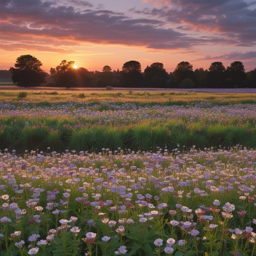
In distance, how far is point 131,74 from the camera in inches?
3310

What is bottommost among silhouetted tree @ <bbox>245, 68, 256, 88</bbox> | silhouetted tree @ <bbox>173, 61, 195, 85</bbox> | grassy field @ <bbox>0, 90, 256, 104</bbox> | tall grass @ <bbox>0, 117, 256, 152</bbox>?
tall grass @ <bbox>0, 117, 256, 152</bbox>

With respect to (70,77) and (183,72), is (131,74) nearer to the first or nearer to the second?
(183,72)

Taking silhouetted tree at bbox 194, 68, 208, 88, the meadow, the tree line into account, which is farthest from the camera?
silhouetted tree at bbox 194, 68, 208, 88

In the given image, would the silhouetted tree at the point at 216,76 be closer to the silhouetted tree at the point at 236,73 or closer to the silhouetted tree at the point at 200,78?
the silhouetted tree at the point at 200,78

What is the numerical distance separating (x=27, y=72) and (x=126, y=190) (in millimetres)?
79491

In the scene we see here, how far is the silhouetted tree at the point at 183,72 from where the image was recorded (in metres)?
80.1

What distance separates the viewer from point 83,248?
2906 mm

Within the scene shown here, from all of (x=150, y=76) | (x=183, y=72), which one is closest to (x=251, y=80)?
(x=183, y=72)

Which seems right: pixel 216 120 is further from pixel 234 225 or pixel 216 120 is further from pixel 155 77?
pixel 155 77

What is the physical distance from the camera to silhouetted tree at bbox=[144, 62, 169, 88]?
254 ft

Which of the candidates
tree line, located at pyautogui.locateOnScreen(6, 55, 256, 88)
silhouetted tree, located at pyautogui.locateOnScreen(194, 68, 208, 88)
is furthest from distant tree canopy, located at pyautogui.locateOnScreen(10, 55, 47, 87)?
silhouetted tree, located at pyautogui.locateOnScreen(194, 68, 208, 88)

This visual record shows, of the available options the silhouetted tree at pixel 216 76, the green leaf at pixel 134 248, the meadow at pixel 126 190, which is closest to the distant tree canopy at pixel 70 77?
the silhouetted tree at pixel 216 76

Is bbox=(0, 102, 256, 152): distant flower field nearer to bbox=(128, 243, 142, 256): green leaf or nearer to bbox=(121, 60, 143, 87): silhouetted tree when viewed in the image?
bbox=(128, 243, 142, 256): green leaf

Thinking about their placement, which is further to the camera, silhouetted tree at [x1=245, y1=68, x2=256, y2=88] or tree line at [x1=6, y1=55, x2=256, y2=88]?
tree line at [x1=6, y1=55, x2=256, y2=88]
